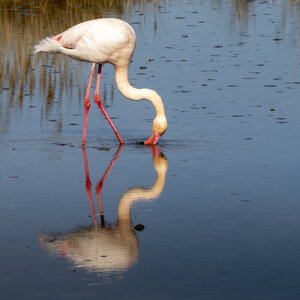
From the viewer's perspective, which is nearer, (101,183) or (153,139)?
(101,183)

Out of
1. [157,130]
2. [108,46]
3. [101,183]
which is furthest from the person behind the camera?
[108,46]

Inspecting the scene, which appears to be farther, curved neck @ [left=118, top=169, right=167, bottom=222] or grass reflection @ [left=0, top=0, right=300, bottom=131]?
grass reflection @ [left=0, top=0, right=300, bottom=131]

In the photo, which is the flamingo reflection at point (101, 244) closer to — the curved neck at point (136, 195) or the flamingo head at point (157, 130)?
the curved neck at point (136, 195)

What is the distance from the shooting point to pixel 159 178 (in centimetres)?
762

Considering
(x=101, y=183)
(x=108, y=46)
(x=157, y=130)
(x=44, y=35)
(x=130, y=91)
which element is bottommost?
(x=101, y=183)

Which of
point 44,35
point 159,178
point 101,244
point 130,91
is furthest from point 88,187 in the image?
point 44,35

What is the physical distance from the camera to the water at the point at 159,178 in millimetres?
5105

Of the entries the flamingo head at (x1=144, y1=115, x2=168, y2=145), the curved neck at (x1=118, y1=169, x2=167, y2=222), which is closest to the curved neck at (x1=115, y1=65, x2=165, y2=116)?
the flamingo head at (x1=144, y1=115, x2=168, y2=145)

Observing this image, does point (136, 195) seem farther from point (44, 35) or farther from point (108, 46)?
point (44, 35)

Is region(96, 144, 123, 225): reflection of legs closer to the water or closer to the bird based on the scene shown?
the water

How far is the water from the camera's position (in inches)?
201

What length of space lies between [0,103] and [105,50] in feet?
6.87

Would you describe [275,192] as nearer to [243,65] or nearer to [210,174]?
[210,174]

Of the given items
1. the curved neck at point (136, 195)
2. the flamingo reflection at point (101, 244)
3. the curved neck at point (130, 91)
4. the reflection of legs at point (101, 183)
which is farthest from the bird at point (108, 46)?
the flamingo reflection at point (101, 244)
